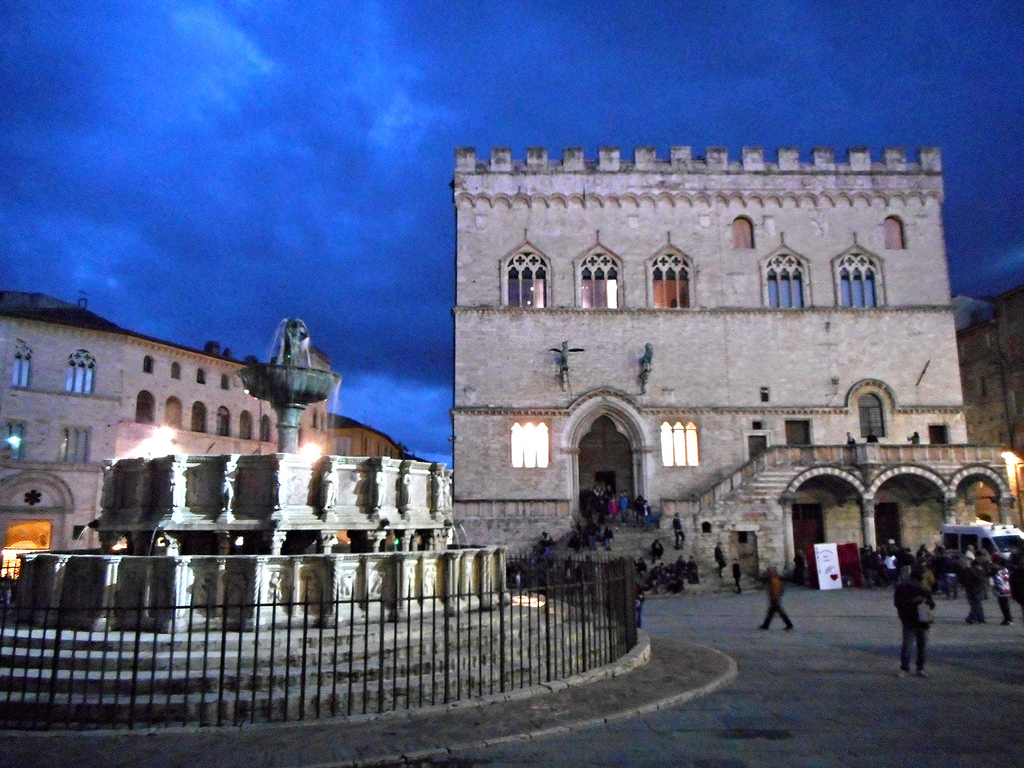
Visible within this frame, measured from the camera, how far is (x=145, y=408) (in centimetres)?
3828

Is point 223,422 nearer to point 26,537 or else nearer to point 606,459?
point 26,537

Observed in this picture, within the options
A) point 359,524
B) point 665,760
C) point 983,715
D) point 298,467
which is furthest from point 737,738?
point 298,467

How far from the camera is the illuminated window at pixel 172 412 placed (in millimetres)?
39506

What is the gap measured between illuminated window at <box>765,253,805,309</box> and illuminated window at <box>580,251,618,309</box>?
6.71m

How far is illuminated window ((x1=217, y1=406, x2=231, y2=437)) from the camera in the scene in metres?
43.1

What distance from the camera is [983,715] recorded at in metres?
7.84

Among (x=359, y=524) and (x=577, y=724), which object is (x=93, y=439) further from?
(x=577, y=724)

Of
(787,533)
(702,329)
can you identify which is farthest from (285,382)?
(702,329)

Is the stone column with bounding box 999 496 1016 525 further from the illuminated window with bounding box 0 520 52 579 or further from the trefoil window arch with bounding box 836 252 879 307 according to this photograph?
the illuminated window with bounding box 0 520 52 579

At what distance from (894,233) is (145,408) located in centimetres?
3631

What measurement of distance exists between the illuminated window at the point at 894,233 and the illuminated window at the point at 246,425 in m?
34.9

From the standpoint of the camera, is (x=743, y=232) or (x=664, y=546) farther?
(x=743, y=232)

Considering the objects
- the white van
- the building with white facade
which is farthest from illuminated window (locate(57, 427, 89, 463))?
the white van

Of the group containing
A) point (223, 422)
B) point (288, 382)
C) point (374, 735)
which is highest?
point (223, 422)
